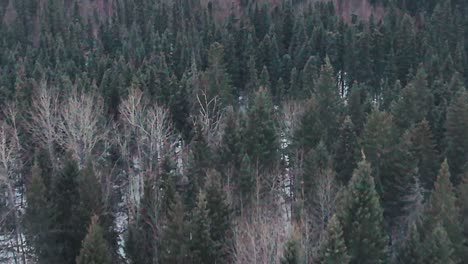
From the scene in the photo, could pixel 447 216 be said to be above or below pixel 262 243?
below

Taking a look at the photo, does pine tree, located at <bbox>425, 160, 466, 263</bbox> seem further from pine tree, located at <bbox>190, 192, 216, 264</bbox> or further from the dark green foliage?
the dark green foliage

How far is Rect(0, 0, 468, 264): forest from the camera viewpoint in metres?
27.6

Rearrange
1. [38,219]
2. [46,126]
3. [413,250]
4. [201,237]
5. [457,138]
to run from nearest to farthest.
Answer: [413,250] → [201,237] → [38,219] → [46,126] → [457,138]

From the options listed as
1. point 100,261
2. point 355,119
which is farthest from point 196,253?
point 355,119

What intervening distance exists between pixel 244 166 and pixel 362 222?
8732 mm

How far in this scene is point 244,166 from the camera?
1344 inches

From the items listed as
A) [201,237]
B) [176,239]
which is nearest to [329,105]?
[201,237]

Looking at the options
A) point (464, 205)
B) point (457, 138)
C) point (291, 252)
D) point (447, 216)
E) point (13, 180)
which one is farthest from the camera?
point (457, 138)

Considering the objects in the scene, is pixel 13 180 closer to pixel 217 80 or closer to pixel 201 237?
pixel 201 237

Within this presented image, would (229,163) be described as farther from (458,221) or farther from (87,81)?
(87,81)

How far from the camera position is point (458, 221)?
29672 mm

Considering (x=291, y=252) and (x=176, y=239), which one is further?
(x=176, y=239)

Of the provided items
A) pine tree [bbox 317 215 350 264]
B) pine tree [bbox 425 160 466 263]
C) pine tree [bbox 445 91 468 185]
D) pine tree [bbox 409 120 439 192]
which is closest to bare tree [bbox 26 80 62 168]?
pine tree [bbox 317 215 350 264]

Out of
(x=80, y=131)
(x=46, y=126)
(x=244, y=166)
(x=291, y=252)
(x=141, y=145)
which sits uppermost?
(x=46, y=126)
